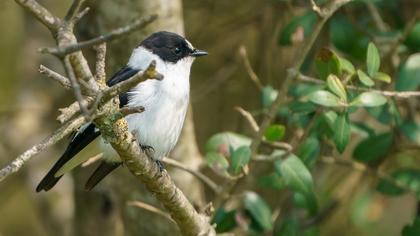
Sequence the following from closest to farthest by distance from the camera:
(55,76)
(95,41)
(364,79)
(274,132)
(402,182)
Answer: (95,41) → (55,76) → (364,79) → (274,132) → (402,182)

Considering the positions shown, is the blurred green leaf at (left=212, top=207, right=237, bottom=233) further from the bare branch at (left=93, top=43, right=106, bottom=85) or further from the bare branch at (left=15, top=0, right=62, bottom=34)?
the bare branch at (left=15, top=0, right=62, bottom=34)

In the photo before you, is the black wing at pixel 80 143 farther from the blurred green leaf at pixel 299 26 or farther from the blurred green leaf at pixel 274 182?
the blurred green leaf at pixel 299 26

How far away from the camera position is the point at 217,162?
13.3 feet

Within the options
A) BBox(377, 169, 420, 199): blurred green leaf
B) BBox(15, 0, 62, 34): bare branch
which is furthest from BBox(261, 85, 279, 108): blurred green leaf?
BBox(15, 0, 62, 34): bare branch

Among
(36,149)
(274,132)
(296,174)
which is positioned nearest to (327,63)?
(274,132)

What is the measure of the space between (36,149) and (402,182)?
2.63 metres

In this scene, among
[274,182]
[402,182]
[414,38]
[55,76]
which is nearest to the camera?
[55,76]

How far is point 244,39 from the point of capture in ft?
21.0

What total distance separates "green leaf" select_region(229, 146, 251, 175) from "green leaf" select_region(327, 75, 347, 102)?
53cm

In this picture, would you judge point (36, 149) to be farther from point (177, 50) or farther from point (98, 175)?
point (177, 50)

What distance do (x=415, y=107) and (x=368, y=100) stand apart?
1221 millimetres

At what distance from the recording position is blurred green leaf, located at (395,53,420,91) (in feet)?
13.4

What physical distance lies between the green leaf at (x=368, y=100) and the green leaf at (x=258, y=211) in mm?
968

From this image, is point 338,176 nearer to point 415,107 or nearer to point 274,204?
point 274,204
